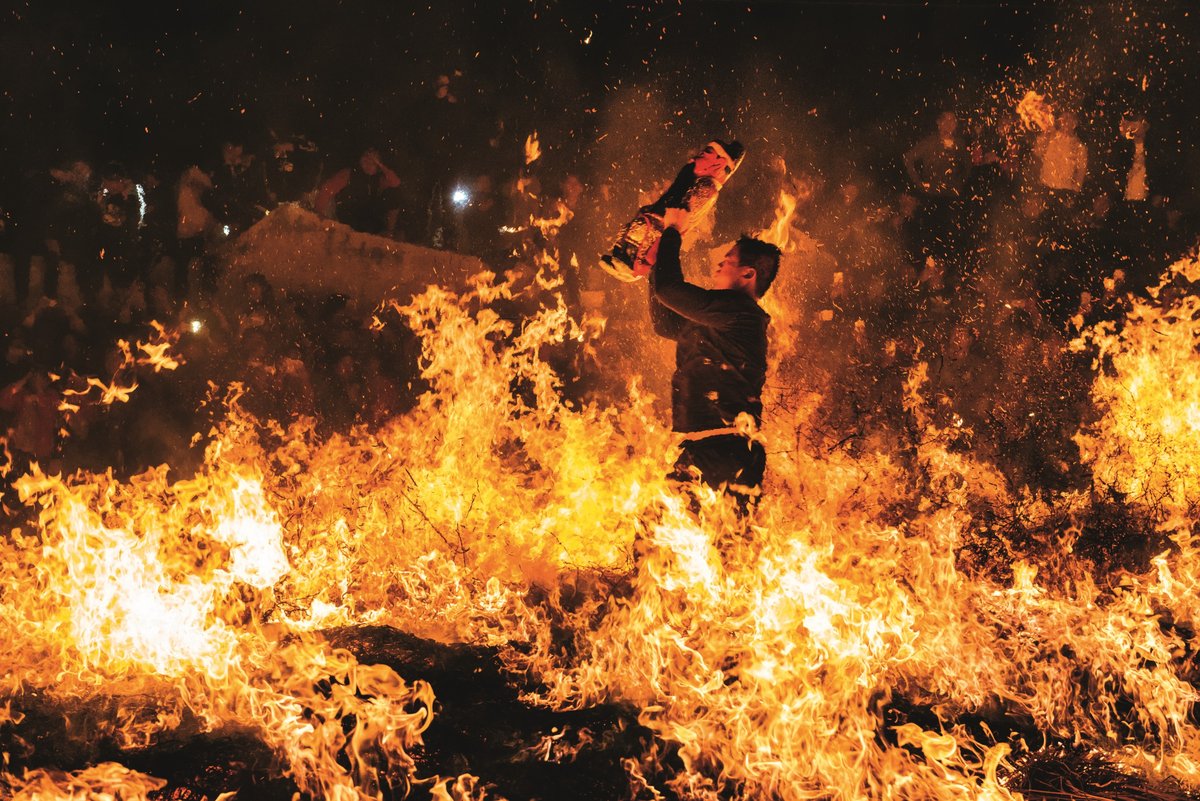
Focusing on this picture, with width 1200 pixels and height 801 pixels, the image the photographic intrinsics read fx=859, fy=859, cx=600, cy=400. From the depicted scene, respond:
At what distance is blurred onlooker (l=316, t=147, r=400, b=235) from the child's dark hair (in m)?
5.18

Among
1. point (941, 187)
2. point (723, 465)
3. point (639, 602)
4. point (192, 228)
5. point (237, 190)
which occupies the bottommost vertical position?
point (639, 602)

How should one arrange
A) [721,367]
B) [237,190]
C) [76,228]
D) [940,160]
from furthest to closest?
[237,190] → [940,160] → [76,228] → [721,367]

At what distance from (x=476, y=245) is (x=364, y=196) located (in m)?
1.25

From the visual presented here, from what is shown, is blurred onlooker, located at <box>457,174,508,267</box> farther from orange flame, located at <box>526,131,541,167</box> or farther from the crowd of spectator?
orange flame, located at <box>526,131,541,167</box>

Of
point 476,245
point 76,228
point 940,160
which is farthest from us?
point 476,245

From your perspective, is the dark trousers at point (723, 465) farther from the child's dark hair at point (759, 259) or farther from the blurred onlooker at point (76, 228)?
the blurred onlooker at point (76, 228)

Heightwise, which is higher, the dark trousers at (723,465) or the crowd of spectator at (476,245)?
the crowd of spectator at (476,245)

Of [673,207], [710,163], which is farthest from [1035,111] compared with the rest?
[673,207]

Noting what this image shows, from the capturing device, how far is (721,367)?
14.3 feet

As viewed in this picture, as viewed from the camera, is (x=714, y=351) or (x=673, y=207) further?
(x=673, y=207)

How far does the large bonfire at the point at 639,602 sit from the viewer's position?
3.06 metres

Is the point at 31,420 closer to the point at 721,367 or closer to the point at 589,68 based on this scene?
the point at 589,68

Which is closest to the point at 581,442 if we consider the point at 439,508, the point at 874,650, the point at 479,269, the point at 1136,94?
the point at 439,508

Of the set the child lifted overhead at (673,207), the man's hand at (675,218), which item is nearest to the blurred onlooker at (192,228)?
the child lifted overhead at (673,207)
